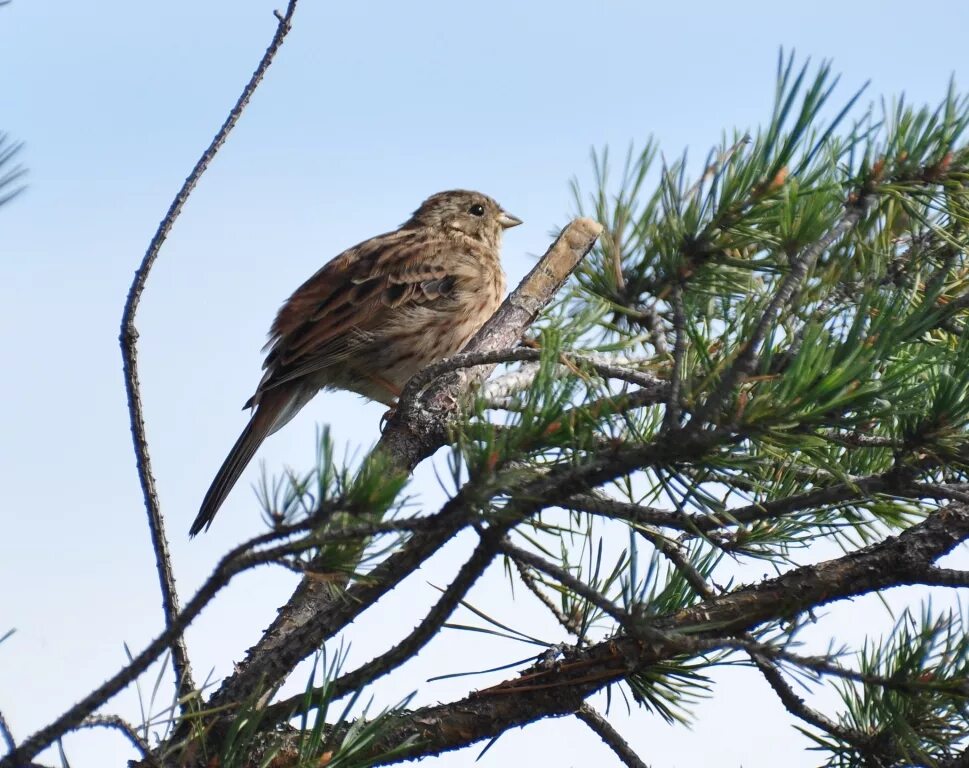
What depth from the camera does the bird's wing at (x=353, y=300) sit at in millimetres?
5609

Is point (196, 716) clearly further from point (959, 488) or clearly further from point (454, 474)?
point (959, 488)

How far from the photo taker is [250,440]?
5.39 metres

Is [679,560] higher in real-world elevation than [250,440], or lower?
lower

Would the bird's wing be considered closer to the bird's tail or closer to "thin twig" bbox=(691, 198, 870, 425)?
the bird's tail

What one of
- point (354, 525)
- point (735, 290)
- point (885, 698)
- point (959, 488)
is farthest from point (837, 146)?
point (354, 525)

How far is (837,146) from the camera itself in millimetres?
2371

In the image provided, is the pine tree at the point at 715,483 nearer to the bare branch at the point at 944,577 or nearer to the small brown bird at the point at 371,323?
the bare branch at the point at 944,577

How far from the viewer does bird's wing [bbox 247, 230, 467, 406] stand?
5.61 meters

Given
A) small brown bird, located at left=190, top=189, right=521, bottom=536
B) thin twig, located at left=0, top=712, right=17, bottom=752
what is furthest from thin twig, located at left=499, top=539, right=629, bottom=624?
small brown bird, located at left=190, top=189, right=521, bottom=536

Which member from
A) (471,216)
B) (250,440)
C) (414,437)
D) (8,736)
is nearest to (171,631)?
(8,736)

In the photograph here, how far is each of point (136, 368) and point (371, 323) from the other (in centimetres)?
308

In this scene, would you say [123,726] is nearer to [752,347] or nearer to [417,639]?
[417,639]

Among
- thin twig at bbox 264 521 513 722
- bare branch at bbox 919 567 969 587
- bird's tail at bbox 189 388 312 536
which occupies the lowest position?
thin twig at bbox 264 521 513 722

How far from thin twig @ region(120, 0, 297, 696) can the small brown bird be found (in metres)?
2.58
